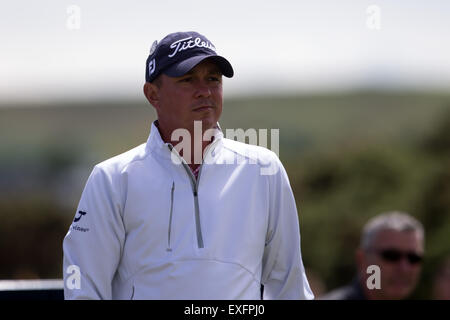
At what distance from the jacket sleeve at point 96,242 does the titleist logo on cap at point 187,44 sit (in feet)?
2.15

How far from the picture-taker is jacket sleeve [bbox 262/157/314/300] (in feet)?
12.8

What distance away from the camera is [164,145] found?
12.7 feet

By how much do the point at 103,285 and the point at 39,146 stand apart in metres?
27.7

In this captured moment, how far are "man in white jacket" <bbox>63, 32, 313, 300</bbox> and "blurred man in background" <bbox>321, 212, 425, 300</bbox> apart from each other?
1656mm

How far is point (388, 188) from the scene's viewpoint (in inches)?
496

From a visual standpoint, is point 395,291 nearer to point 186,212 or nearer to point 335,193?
point 186,212

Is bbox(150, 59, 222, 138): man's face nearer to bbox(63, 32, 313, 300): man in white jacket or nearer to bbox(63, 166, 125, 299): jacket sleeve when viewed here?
bbox(63, 32, 313, 300): man in white jacket

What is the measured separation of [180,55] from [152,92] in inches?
10.9

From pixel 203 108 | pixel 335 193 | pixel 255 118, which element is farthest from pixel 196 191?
pixel 255 118

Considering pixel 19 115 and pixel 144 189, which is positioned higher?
pixel 144 189

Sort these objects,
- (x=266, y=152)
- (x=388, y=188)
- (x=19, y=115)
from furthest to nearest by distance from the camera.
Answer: (x=19, y=115), (x=388, y=188), (x=266, y=152)
